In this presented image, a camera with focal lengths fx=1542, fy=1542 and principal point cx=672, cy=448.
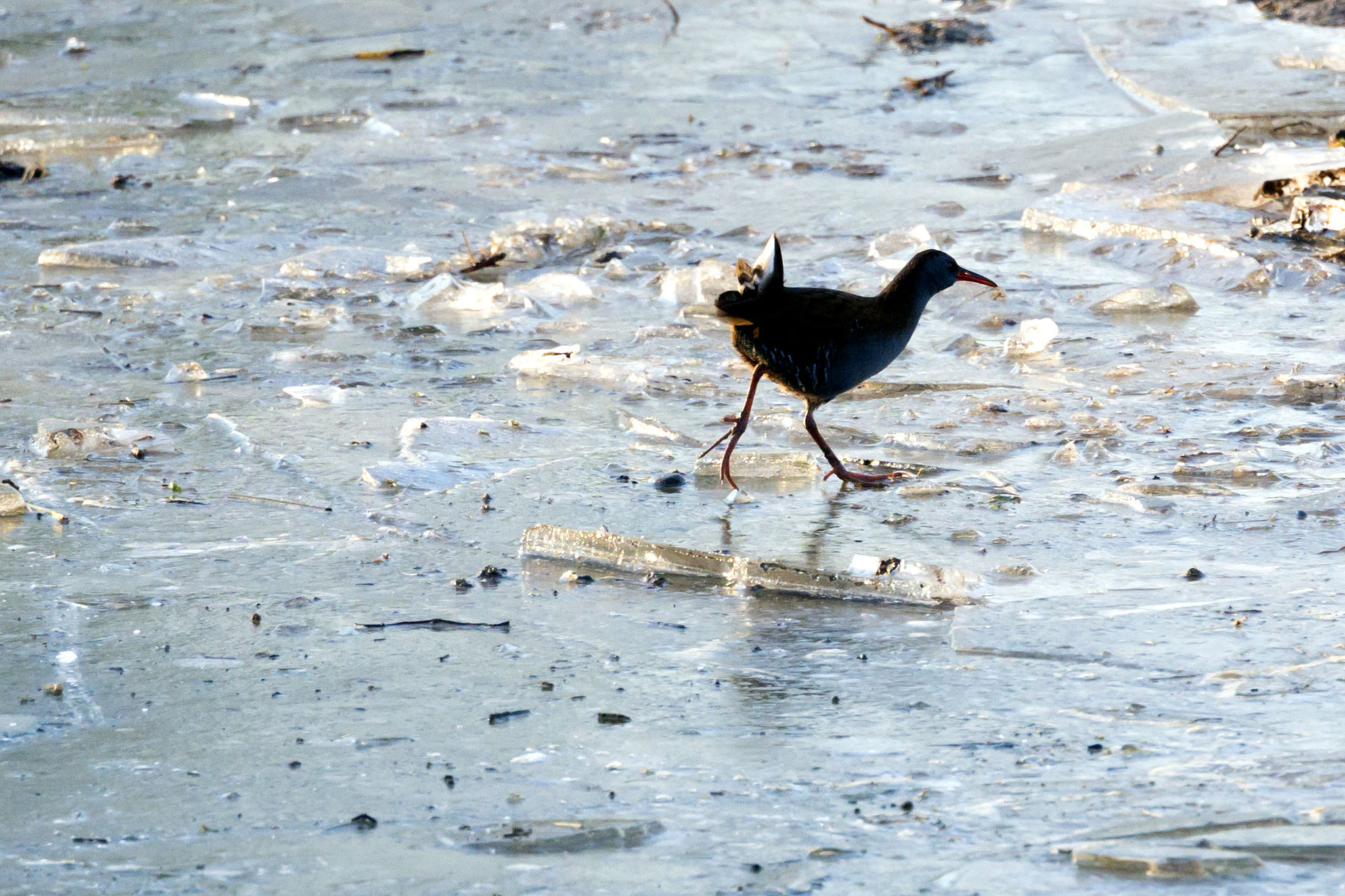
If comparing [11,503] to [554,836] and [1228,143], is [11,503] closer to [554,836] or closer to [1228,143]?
[554,836]

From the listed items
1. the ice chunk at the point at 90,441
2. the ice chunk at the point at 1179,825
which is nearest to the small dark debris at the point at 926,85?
the ice chunk at the point at 90,441

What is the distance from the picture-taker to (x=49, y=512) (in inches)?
154

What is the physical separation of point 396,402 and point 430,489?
0.80 meters

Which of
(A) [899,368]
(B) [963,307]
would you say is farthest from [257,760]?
(B) [963,307]

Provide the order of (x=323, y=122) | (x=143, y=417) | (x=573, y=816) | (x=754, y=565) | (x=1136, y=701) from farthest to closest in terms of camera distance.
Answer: (x=323, y=122)
(x=143, y=417)
(x=754, y=565)
(x=1136, y=701)
(x=573, y=816)

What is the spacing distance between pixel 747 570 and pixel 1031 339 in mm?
2047

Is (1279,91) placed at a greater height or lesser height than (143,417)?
greater

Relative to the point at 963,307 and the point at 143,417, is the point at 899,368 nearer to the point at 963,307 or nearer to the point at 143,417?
the point at 963,307

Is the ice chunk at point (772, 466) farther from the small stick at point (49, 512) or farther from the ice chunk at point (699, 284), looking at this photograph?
the small stick at point (49, 512)

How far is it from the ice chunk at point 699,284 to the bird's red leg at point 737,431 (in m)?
1.45

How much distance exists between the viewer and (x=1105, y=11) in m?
11.0

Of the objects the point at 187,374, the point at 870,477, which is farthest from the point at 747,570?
the point at 187,374

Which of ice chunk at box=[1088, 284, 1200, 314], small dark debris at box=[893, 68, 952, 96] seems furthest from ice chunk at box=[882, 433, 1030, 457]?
small dark debris at box=[893, 68, 952, 96]

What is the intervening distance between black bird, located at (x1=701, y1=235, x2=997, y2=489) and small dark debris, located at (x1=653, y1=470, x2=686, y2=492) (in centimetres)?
12
